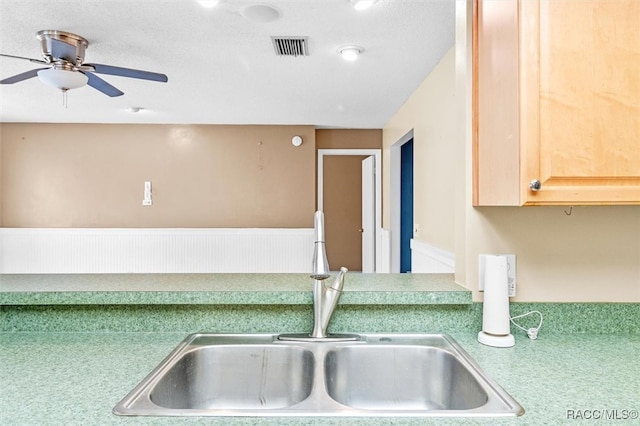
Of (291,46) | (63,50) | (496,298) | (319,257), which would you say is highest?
(291,46)

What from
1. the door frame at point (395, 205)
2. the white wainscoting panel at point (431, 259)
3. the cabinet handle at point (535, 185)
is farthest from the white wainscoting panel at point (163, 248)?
the cabinet handle at point (535, 185)

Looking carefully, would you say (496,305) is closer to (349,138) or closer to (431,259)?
(431,259)

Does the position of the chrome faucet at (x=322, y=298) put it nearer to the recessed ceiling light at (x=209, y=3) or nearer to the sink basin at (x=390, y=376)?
the sink basin at (x=390, y=376)

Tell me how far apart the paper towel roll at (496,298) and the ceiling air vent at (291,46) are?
1.93 meters

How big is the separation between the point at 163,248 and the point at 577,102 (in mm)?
5014

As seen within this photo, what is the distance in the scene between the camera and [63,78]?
2.48 meters

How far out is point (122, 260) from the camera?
514cm

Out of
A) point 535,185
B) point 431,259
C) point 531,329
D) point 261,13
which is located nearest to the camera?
point 535,185

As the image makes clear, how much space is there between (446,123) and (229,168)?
3.30 meters

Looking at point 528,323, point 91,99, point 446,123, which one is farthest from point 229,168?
point 528,323

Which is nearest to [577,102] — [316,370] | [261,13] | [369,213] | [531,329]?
[531,329]

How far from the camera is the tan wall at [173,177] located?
5.24 meters

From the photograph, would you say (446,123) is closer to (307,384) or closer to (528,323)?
(528,323)

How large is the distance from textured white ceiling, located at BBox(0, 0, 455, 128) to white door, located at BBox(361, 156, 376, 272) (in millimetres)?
1104
